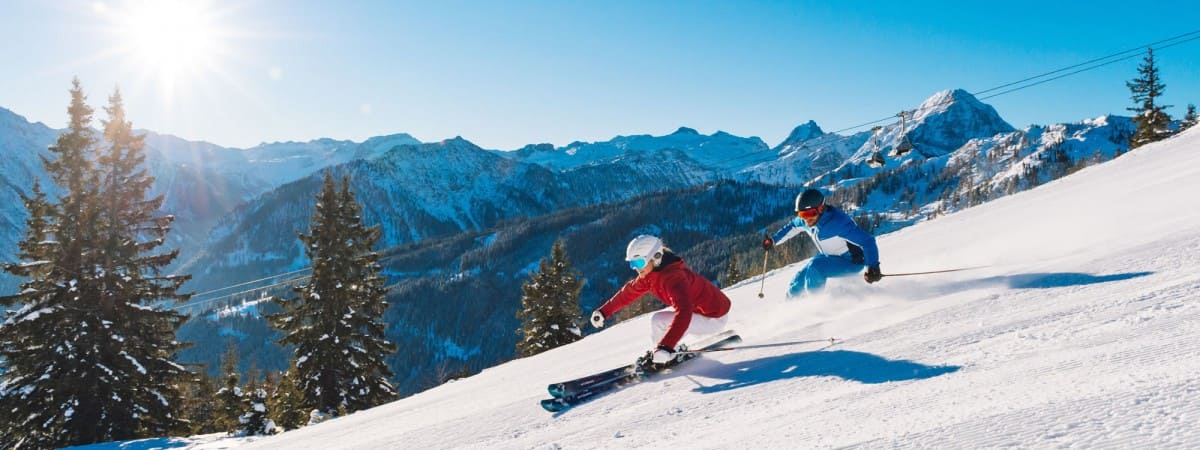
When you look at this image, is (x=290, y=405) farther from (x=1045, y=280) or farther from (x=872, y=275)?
(x=1045, y=280)

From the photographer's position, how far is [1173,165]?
10.1 m

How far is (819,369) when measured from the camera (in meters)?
4.19

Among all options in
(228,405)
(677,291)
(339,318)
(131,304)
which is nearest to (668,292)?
(677,291)

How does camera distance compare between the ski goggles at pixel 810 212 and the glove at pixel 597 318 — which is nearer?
the glove at pixel 597 318

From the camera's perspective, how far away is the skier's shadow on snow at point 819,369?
371cm

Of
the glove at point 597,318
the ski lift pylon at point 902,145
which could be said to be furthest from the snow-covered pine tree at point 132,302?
the ski lift pylon at point 902,145

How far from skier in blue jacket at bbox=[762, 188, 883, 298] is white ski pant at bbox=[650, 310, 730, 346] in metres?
1.19

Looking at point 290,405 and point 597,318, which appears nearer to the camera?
point 597,318

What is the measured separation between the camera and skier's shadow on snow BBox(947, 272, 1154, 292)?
488cm

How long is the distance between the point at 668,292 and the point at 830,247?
7.04ft

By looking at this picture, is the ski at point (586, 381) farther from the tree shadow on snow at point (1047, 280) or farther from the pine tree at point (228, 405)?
the pine tree at point (228, 405)

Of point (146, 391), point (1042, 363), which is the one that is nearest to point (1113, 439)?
point (1042, 363)

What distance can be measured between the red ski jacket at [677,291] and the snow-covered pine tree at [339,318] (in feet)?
53.2

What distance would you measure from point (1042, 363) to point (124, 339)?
19.3 m
